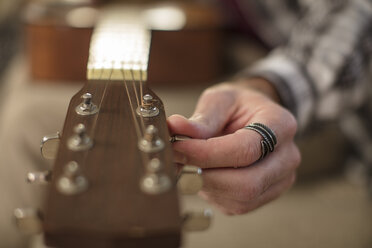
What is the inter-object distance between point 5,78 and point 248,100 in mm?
1204

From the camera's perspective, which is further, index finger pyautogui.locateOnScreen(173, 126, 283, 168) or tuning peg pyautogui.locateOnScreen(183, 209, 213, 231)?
index finger pyautogui.locateOnScreen(173, 126, 283, 168)

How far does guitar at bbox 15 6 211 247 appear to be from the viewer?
30 centimetres

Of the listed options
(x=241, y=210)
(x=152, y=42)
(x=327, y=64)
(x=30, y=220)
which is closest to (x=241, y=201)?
(x=241, y=210)

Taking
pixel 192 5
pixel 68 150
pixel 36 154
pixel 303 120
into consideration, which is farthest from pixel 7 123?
pixel 68 150

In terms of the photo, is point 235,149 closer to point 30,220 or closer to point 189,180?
point 189,180

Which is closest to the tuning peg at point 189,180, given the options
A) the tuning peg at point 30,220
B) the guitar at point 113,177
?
the guitar at point 113,177

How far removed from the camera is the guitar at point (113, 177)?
30cm

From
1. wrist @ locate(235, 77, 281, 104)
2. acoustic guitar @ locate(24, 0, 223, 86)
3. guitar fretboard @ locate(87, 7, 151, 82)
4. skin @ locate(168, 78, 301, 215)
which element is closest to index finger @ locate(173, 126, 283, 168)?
skin @ locate(168, 78, 301, 215)

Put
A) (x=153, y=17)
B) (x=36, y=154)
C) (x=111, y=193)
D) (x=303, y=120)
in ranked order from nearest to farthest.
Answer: (x=111, y=193) → (x=303, y=120) → (x=36, y=154) → (x=153, y=17)

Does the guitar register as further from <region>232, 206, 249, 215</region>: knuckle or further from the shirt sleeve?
the shirt sleeve

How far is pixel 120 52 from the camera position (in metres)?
0.62

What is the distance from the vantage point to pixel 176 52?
114 cm

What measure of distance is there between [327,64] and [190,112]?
0.26m

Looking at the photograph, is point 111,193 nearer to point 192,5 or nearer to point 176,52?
point 176,52
